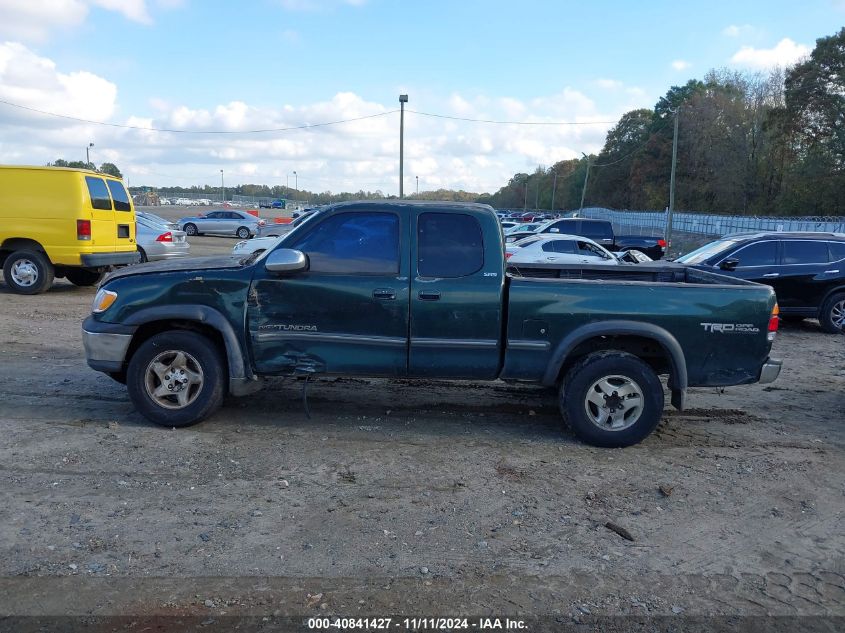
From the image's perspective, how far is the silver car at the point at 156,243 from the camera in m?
17.7

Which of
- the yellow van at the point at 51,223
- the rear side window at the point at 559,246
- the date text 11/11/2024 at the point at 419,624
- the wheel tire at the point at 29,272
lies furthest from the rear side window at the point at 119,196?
the date text 11/11/2024 at the point at 419,624

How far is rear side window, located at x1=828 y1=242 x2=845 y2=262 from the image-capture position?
12031 mm

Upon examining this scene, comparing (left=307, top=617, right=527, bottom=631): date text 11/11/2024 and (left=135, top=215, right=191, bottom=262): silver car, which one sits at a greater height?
(left=135, top=215, right=191, bottom=262): silver car

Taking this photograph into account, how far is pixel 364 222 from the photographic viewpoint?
584 centimetres

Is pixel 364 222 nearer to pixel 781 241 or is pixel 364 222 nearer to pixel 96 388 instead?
pixel 96 388

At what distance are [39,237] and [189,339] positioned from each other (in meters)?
8.35

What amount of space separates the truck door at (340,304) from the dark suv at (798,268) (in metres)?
7.74

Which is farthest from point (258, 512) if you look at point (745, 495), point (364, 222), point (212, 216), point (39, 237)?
point (212, 216)

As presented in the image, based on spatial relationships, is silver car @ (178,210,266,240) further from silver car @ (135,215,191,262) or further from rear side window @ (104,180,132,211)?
rear side window @ (104,180,132,211)

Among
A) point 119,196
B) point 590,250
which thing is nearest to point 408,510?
point 119,196

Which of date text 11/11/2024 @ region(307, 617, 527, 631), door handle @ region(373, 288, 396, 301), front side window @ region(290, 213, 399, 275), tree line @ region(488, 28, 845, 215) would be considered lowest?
date text 11/11/2024 @ region(307, 617, 527, 631)

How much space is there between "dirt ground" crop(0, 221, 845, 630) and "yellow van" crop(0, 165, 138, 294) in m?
6.13

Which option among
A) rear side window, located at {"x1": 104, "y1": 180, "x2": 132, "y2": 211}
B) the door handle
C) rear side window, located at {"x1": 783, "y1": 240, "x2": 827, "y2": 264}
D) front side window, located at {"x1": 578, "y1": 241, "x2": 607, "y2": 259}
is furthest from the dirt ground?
front side window, located at {"x1": 578, "y1": 241, "x2": 607, "y2": 259}

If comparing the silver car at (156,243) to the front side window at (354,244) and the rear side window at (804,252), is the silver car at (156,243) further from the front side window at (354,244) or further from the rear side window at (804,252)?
the rear side window at (804,252)
